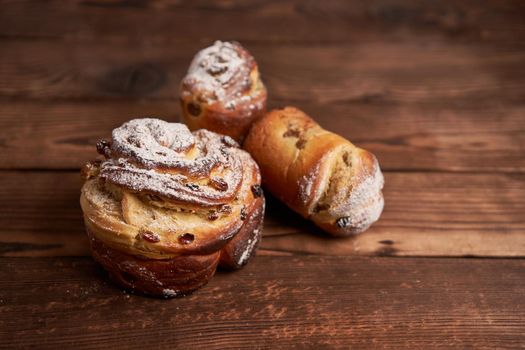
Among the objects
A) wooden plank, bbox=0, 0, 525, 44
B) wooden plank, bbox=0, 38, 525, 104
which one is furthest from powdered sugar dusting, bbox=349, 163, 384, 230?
wooden plank, bbox=0, 0, 525, 44

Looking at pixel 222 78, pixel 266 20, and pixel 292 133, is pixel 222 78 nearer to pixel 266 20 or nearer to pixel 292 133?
pixel 292 133

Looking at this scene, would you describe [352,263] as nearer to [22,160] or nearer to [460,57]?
[22,160]

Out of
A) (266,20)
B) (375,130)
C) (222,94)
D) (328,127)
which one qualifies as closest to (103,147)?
(222,94)

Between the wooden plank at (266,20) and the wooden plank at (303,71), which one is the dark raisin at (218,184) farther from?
the wooden plank at (266,20)

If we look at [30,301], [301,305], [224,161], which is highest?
[224,161]

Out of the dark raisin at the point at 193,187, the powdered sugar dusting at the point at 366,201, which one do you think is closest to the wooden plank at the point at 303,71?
the powdered sugar dusting at the point at 366,201

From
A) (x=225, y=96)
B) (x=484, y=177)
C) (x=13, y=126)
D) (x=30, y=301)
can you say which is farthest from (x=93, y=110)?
(x=484, y=177)
